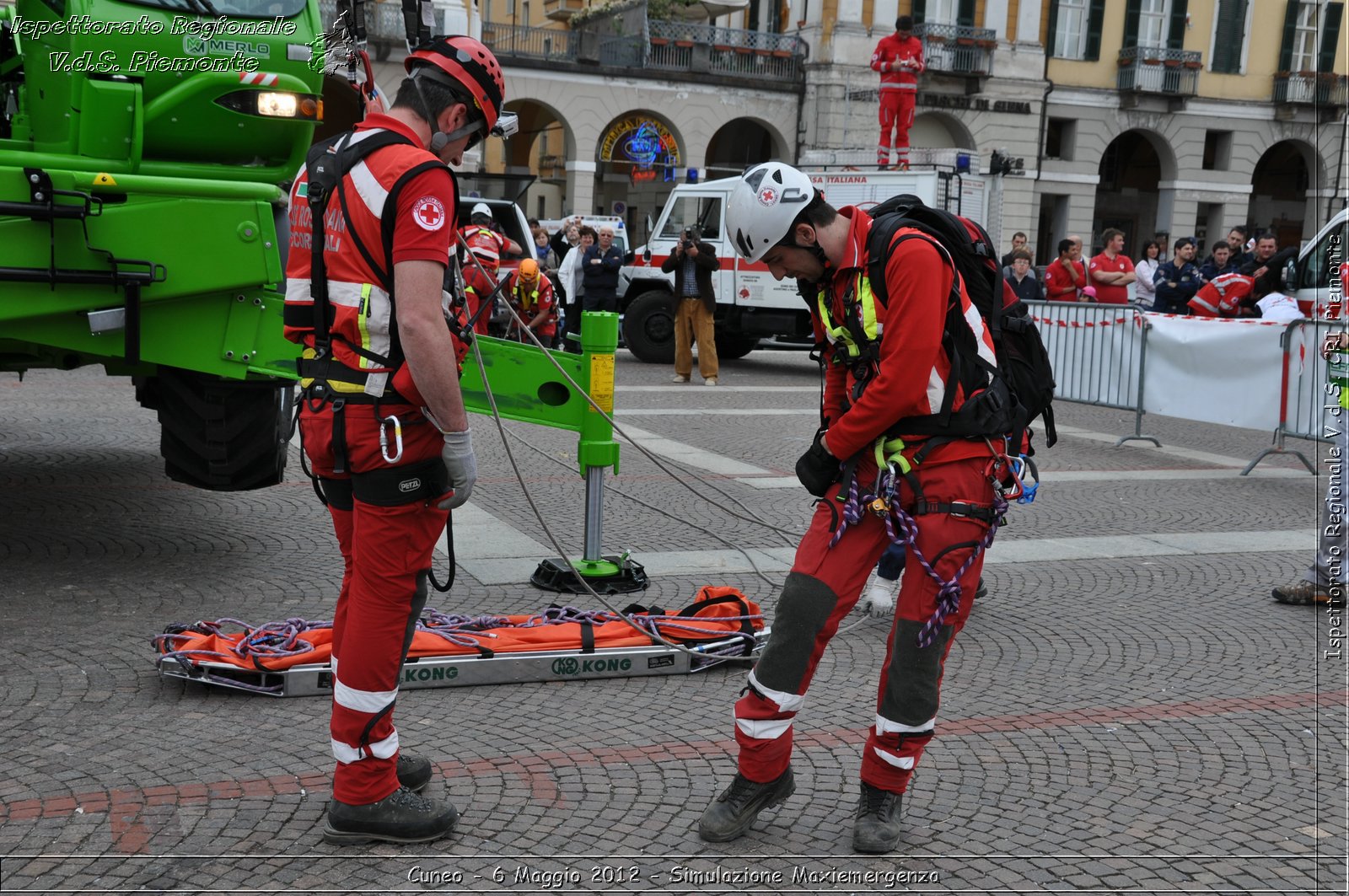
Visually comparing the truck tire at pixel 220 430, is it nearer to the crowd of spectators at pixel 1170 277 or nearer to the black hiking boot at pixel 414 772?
the black hiking boot at pixel 414 772

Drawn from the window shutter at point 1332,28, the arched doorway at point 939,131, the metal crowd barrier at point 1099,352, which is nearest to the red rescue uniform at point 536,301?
the metal crowd barrier at point 1099,352

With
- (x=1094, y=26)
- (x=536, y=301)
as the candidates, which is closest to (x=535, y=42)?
(x=1094, y=26)

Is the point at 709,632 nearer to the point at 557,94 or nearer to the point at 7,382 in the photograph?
the point at 7,382

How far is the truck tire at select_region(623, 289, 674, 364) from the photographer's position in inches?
728

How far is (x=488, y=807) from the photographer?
153 inches

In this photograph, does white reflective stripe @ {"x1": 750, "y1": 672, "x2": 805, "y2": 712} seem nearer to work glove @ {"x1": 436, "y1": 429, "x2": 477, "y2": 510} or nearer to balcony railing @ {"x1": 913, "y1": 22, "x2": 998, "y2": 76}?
work glove @ {"x1": 436, "y1": 429, "x2": 477, "y2": 510}

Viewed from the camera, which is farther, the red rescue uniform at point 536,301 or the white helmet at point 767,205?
the red rescue uniform at point 536,301

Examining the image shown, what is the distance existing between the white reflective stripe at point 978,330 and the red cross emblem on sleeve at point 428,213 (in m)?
1.47

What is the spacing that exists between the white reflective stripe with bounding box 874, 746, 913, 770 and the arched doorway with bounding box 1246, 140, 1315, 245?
47.1 metres

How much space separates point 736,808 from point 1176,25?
144 feet

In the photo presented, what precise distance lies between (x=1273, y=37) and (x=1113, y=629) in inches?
1678

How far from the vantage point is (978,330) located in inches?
148

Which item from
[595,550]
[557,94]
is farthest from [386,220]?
[557,94]

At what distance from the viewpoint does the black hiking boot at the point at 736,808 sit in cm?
369
